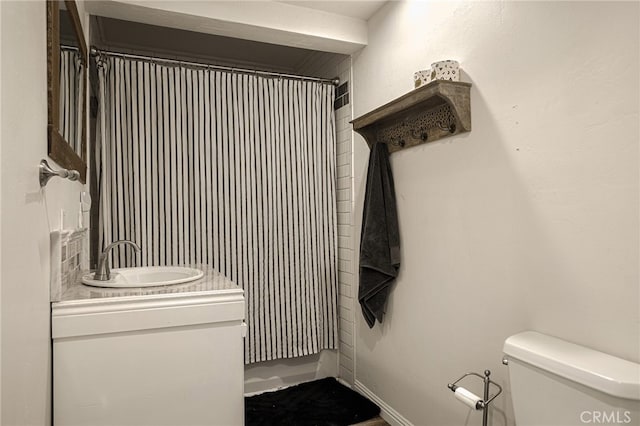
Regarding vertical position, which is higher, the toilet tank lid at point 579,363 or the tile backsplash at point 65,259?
the tile backsplash at point 65,259

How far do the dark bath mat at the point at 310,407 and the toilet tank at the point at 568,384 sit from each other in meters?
1.23

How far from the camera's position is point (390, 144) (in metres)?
2.29

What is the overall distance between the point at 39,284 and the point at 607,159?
1.65 m

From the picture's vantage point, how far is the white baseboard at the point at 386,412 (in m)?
2.23

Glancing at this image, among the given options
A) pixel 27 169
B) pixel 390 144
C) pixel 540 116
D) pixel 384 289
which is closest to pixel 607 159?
pixel 540 116

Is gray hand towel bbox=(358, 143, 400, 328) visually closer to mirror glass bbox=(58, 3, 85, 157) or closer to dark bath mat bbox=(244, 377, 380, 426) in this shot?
dark bath mat bbox=(244, 377, 380, 426)

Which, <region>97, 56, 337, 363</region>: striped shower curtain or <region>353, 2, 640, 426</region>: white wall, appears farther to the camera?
<region>97, 56, 337, 363</region>: striped shower curtain

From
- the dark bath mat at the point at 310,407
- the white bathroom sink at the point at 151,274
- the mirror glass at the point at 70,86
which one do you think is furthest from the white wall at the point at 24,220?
the dark bath mat at the point at 310,407

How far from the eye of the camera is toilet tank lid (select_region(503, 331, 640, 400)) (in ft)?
3.47

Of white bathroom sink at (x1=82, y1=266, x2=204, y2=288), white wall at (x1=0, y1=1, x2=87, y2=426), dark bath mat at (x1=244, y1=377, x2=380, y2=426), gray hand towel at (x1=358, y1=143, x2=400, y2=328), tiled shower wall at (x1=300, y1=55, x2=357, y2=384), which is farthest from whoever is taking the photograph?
tiled shower wall at (x1=300, y1=55, x2=357, y2=384)

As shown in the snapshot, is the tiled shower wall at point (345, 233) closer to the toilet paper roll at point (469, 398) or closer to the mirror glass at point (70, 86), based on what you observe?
the toilet paper roll at point (469, 398)

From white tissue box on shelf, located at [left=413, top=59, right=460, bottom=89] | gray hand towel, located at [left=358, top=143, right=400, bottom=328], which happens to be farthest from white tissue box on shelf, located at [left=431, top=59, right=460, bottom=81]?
gray hand towel, located at [left=358, top=143, right=400, bottom=328]

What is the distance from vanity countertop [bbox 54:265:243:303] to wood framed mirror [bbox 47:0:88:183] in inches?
17.8

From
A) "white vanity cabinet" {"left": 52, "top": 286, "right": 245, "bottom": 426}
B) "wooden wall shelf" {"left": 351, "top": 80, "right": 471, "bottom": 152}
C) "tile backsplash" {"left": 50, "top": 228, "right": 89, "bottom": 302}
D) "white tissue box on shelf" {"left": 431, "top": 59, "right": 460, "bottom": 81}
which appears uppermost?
"white tissue box on shelf" {"left": 431, "top": 59, "right": 460, "bottom": 81}
